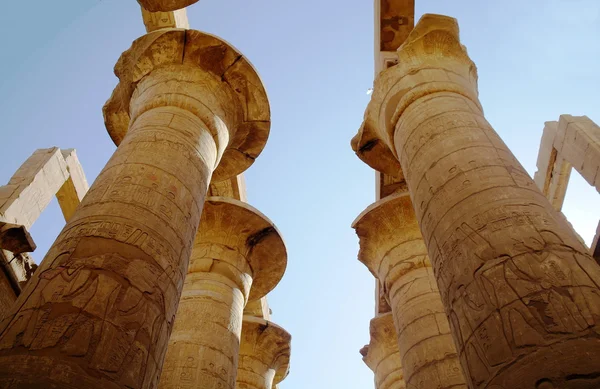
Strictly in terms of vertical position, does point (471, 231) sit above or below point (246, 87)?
below

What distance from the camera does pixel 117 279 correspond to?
338cm

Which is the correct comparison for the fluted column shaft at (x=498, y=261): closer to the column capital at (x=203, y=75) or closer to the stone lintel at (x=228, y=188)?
the column capital at (x=203, y=75)

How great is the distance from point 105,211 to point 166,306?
95 cm

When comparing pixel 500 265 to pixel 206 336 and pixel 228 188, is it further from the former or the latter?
pixel 228 188

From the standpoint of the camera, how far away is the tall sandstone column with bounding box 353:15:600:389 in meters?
2.72

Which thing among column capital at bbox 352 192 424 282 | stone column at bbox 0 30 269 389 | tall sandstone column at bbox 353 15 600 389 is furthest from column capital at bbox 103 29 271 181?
column capital at bbox 352 192 424 282

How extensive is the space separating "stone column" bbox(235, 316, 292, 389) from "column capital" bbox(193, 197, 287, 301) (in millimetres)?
1537

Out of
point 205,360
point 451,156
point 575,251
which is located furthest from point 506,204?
point 205,360

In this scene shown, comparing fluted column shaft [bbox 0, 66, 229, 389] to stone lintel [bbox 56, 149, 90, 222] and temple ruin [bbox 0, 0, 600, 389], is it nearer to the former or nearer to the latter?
temple ruin [bbox 0, 0, 600, 389]

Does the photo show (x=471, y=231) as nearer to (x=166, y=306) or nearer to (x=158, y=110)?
(x=166, y=306)

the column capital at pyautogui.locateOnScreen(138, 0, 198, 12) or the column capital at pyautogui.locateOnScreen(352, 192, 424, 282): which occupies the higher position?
the column capital at pyautogui.locateOnScreen(138, 0, 198, 12)

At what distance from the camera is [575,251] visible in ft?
11.0

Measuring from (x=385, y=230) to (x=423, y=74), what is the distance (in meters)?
3.29

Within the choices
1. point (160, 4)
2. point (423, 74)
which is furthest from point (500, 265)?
point (160, 4)
